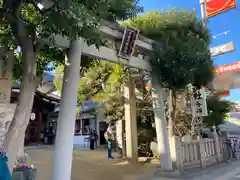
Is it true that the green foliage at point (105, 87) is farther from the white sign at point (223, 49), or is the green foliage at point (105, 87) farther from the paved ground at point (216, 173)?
the white sign at point (223, 49)

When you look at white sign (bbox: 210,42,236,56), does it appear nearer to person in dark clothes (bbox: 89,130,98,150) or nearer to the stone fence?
the stone fence

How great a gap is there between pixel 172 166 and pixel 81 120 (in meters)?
14.0

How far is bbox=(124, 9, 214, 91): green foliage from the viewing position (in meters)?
7.65

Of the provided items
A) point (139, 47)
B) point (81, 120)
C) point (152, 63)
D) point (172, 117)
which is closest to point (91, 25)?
point (139, 47)

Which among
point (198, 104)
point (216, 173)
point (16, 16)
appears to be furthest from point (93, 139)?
point (16, 16)

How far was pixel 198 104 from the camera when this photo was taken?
31.4 feet

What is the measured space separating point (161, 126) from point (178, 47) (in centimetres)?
270

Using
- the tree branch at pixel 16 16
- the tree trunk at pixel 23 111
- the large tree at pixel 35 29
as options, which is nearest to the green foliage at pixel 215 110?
the large tree at pixel 35 29

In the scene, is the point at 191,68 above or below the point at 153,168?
above

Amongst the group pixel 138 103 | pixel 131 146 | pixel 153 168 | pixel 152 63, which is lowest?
pixel 153 168

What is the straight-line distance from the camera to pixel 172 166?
7.91 m

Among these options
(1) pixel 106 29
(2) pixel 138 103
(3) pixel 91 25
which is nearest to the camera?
(3) pixel 91 25

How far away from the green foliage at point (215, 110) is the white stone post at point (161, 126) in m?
4.52

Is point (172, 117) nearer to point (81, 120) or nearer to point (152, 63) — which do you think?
point (152, 63)
